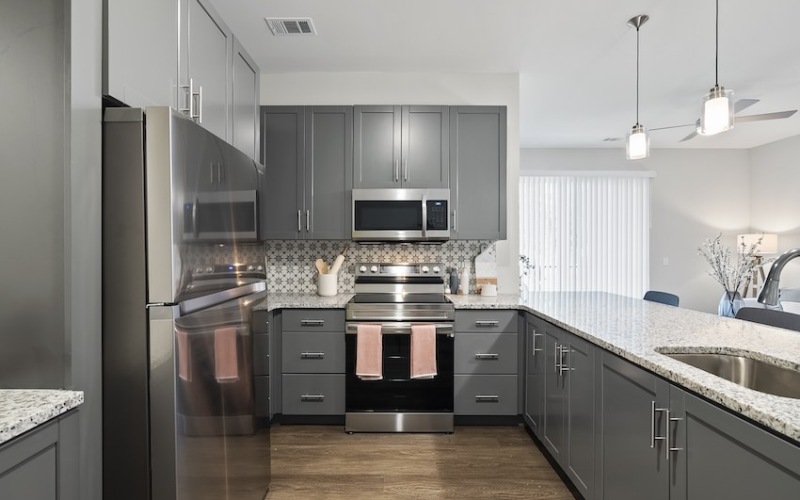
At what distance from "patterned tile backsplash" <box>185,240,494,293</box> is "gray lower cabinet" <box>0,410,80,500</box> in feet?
8.40

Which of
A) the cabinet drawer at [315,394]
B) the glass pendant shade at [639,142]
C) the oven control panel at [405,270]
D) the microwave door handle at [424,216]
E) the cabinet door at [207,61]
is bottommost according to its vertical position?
the cabinet drawer at [315,394]

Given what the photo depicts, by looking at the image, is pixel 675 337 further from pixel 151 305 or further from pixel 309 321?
pixel 309 321

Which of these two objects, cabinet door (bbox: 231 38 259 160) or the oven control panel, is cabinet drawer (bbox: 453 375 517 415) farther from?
cabinet door (bbox: 231 38 259 160)

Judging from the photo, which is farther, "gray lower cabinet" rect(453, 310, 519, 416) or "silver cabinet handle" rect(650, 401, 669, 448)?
"gray lower cabinet" rect(453, 310, 519, 416)

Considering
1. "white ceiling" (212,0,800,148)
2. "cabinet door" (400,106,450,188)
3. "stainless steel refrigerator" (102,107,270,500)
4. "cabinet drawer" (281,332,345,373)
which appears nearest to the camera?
"stainless steel refrigerator" (102,107,270,500)

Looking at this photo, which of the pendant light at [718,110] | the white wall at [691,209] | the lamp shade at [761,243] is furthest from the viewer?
the white wall at [691,209]

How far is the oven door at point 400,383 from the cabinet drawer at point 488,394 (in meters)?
0.11

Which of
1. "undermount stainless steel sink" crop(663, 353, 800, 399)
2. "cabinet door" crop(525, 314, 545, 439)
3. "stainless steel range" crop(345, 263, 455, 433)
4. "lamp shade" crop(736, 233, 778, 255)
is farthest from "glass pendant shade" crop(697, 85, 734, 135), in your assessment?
"lamp shade" crop(736, 233, 778, 255)

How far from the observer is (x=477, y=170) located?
3.33 metres

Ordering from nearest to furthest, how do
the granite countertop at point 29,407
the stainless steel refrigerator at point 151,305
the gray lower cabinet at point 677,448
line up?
the granite countertop at point 29,407
the gray lower cabinet at point 677,448
the stainless steel refrigerator at point 151,305

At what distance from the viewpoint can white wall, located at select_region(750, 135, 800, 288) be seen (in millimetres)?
5531

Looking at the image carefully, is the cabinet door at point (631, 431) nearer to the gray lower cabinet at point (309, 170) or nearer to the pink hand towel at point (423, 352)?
the pink hand towel at point (423, 352)

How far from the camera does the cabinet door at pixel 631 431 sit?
1381 mm

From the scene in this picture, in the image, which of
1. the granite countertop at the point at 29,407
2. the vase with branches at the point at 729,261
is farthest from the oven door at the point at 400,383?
the vase with branches at the point at 729,261
